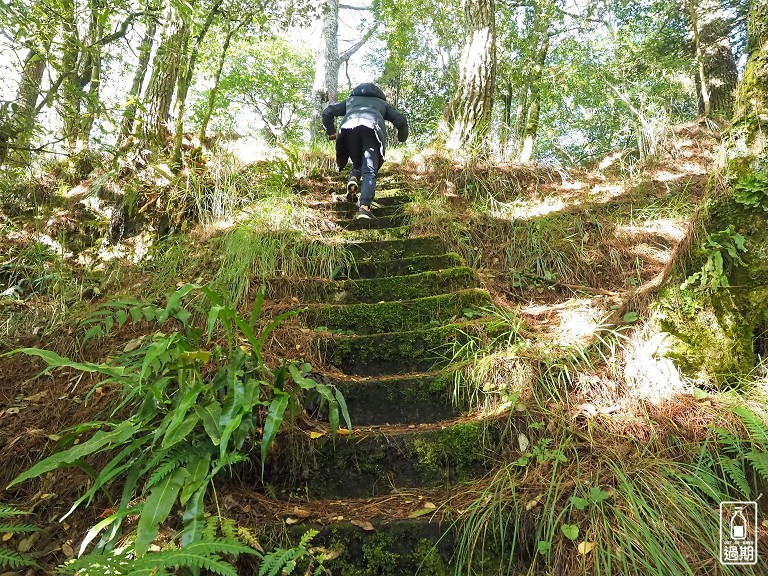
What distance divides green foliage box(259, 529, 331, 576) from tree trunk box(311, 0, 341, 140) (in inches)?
409

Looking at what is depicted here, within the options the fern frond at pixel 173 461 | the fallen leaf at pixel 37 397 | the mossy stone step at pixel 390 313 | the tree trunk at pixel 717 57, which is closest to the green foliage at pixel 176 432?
the fern frond at pixel 173 461


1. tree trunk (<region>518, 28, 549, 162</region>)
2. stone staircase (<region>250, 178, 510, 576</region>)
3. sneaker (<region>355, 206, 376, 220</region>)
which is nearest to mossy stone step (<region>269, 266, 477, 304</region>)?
stone staircase (<region>250, 178, 510, 576</region>)

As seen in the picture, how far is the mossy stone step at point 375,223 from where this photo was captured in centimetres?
490

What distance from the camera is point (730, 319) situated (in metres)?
2.36

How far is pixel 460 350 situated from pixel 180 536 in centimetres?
171

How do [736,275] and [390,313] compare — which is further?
[390,313]

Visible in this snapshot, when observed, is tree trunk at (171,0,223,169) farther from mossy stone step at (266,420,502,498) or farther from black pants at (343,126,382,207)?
mossy stone step at (266,420,502,498)

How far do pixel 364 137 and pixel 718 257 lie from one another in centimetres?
373

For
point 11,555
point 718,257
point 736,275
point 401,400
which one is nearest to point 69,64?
point 11,555

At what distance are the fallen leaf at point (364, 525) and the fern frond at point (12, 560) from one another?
1.20m

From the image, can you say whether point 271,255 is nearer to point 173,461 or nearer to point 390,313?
point 390,313

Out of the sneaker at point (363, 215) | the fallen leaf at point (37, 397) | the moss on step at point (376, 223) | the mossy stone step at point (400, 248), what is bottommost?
the fallen leaf at point (37, 397)
